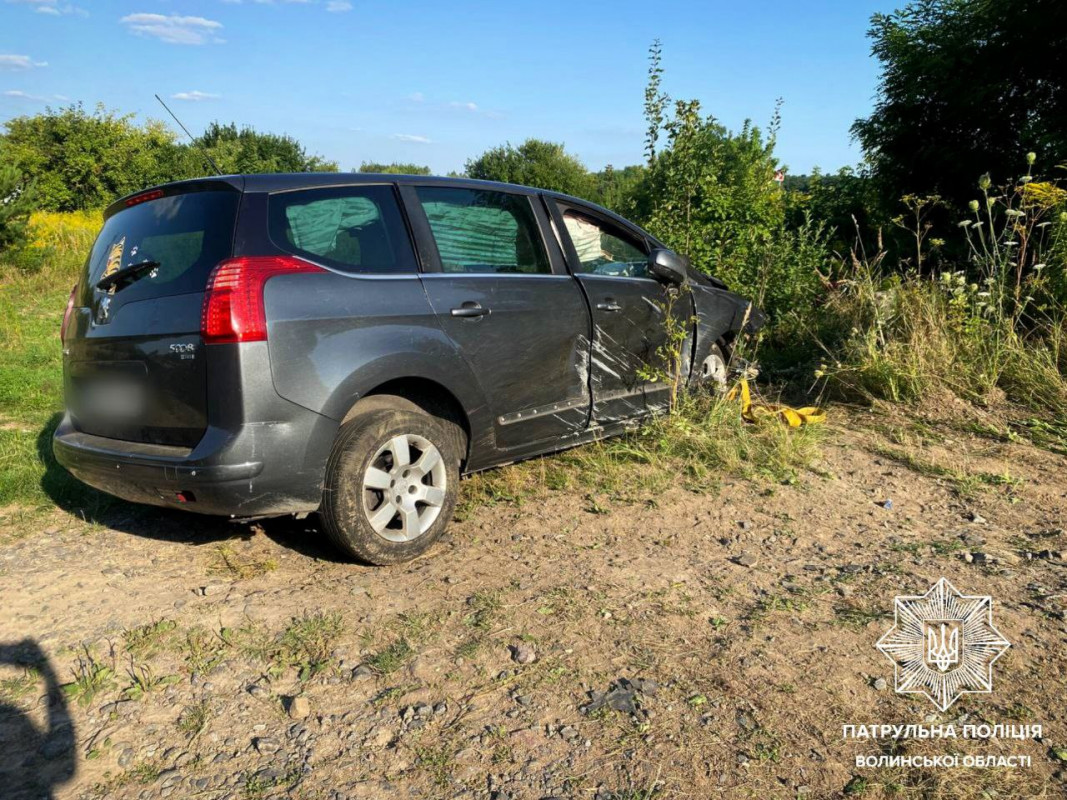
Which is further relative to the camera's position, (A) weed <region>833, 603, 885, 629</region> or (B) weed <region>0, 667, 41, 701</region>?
(A) weed <region>833, 603, 885, 629</region>

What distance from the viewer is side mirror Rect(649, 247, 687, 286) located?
525 cm

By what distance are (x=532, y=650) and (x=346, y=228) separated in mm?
2055

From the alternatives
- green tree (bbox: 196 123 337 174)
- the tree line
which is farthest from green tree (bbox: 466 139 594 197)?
the tree line

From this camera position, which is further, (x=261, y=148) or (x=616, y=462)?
(x=261, y=148)

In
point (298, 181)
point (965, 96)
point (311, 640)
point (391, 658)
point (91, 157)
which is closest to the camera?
point (391, 658)

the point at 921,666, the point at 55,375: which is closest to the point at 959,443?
the point at 921,666

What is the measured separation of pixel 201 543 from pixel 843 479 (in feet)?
12.0

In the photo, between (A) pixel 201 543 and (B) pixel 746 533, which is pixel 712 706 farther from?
(A) pixel 201 543

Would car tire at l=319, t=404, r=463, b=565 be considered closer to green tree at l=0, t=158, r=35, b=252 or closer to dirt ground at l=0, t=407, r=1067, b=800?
dirt ground at l=0, t=407, r=1067, b=800

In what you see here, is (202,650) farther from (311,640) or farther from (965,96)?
(965,96)

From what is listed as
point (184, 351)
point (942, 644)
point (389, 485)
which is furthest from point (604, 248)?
point (942, 644)

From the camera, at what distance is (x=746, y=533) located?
14.0ft

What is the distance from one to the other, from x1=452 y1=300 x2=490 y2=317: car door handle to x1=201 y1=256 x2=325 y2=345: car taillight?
99 cm

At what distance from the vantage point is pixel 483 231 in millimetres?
4504
